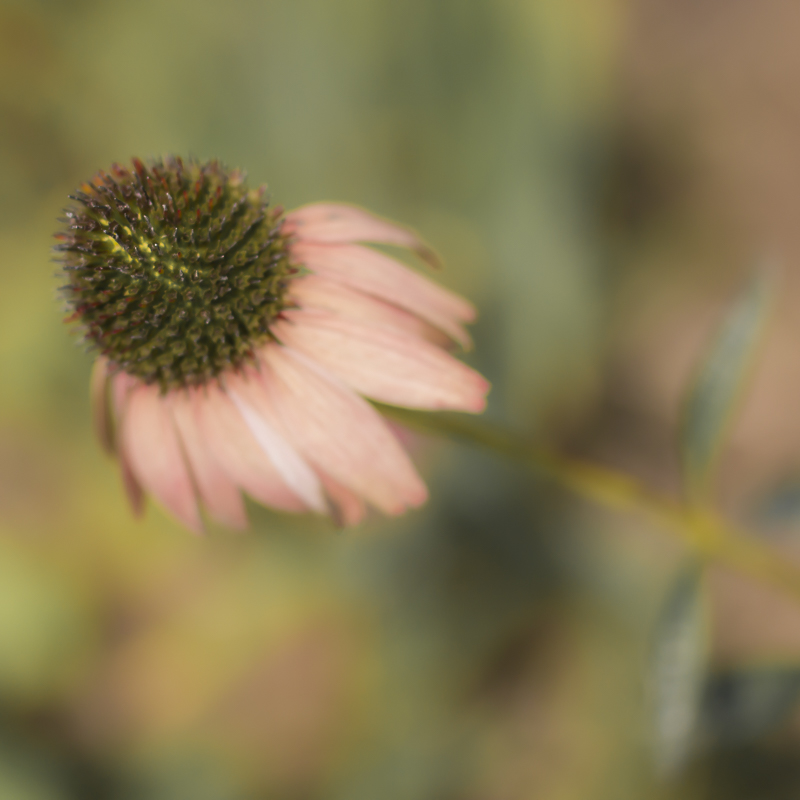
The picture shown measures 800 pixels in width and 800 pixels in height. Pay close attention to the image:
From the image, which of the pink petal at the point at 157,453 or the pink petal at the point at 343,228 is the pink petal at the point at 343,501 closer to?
the pink petal at the point at 157,453

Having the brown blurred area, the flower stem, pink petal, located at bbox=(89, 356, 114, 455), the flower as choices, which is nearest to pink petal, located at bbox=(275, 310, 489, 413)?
the flower

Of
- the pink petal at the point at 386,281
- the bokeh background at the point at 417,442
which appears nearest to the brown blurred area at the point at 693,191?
the bokeh background at the point at 417,442

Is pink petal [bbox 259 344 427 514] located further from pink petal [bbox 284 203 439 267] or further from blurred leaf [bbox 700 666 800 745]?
blurred leaf [bbox 700 666 800 745]

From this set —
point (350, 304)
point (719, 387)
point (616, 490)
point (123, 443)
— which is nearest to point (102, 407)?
point (123, 443)

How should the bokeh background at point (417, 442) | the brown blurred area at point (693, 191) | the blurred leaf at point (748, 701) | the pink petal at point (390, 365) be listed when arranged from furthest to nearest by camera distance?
the brown blurred area at point (693, 191), the bokeh background at point (417, 442), the blurred leaf at point (748, 701), the pink petal at point (390, 365)

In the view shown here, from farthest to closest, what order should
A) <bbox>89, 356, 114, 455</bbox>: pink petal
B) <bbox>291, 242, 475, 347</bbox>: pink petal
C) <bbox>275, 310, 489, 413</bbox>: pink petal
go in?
<bbox>89, 356, 114, 455</bbox>: pink petal → <bbox>291, 242, 475, 347</bbox>: pink petal → <bbox>275, 310, 489, 413</bbox>: pink petal

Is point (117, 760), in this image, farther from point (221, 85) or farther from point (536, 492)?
point (221, 85)

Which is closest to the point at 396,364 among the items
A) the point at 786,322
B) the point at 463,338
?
the point at 463,338
